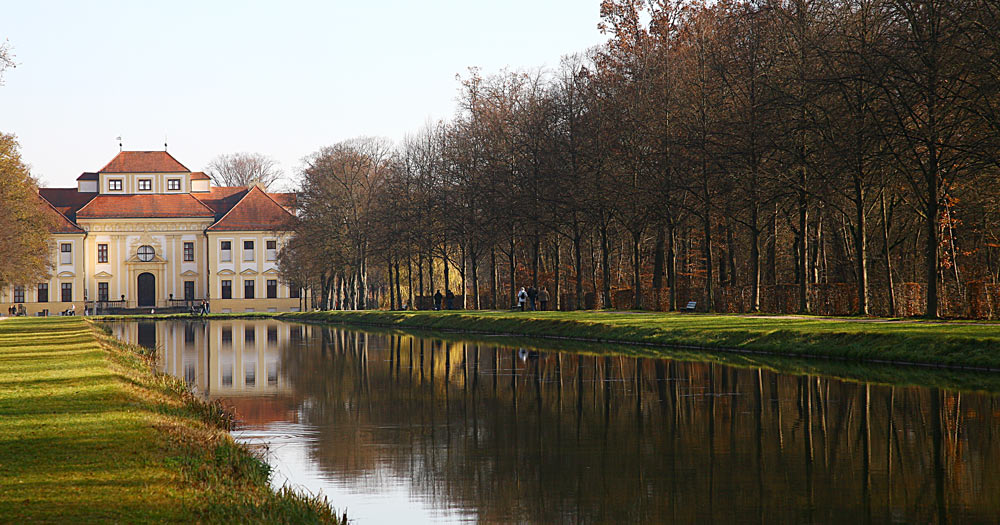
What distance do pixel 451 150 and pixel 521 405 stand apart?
144 feet

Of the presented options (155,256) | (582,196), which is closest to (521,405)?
(582,196)

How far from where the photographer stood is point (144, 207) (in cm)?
10575

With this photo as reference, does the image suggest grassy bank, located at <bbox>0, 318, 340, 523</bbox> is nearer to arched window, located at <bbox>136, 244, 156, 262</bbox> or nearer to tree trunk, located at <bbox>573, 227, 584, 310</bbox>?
tree trunk, located at <bbox>573, 227, 584, 310</bbox>

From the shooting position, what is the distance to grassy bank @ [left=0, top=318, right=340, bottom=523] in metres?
7.82

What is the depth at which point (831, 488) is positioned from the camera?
988 cm

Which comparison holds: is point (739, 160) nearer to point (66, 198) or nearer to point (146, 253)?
point (146, 253)

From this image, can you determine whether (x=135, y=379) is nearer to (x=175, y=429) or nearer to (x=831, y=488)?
(x=175, y=429)

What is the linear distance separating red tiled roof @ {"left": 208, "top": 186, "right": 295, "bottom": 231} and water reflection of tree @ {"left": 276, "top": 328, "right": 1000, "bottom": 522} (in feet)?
280

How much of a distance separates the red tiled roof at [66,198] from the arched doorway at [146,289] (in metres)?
9.24

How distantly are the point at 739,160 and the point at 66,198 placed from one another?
88347 mm

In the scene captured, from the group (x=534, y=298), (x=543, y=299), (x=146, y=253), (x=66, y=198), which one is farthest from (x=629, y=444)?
(x=66, y=198)

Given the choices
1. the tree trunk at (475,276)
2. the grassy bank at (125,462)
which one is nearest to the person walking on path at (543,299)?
the tree trunk at (475,276)

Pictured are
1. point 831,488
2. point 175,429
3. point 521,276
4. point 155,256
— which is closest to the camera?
point 831,488

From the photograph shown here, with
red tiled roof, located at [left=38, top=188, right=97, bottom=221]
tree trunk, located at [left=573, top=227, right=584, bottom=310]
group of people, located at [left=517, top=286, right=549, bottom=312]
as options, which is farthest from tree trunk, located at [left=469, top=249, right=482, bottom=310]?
red tiled roof, located at [left=38, top=188, right=97, bottom=221]
